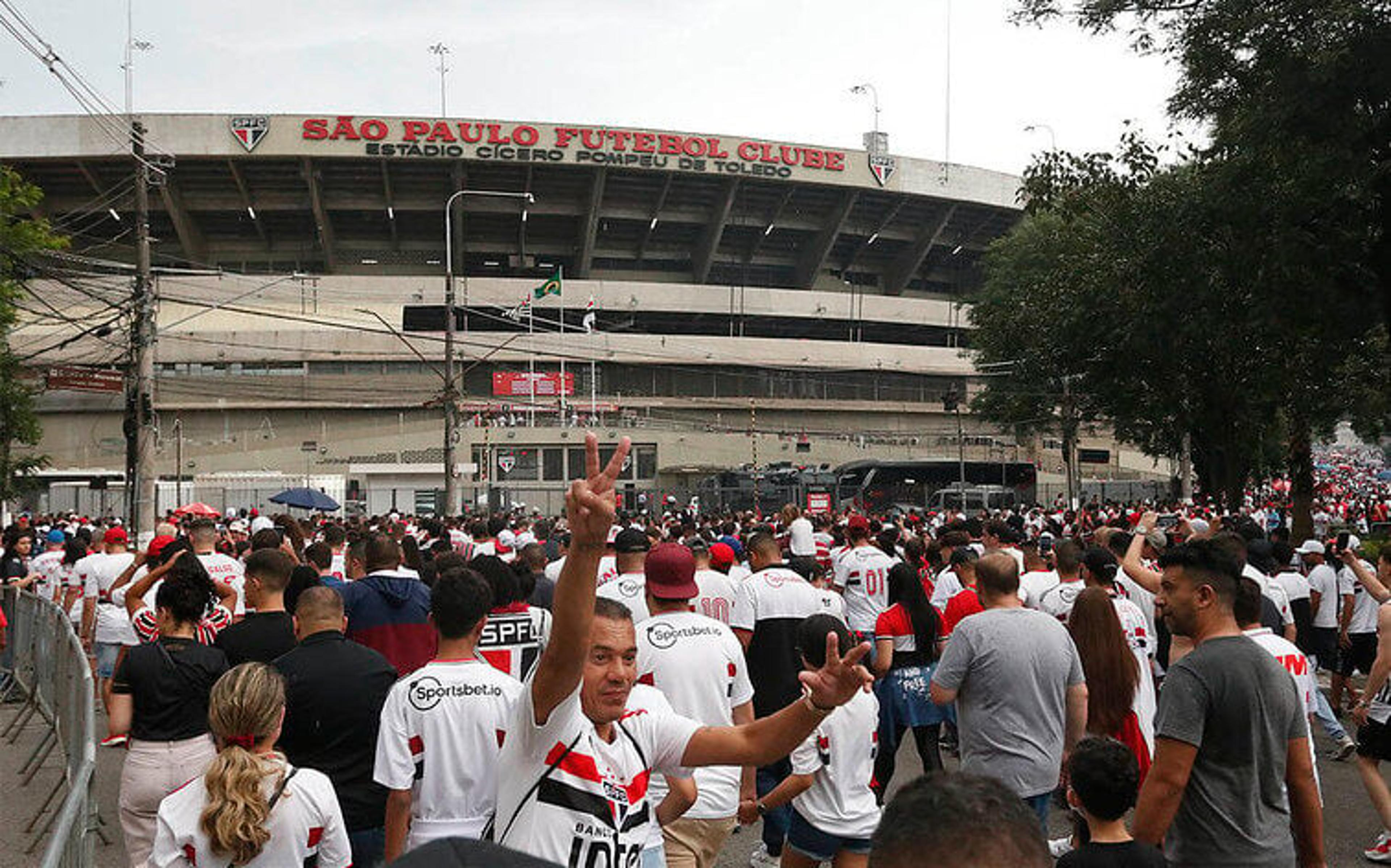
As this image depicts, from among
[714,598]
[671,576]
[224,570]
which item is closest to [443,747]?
[671,576]

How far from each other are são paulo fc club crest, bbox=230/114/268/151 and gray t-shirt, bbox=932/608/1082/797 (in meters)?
55.1

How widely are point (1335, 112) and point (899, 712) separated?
47.5 feet

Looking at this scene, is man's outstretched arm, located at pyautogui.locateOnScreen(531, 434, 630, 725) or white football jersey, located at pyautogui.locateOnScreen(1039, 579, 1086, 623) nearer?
man's outstretched arm, located at pyautogui.locateOnScreen(531, 434, 630, 725)

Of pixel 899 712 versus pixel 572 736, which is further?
pixel 899 712

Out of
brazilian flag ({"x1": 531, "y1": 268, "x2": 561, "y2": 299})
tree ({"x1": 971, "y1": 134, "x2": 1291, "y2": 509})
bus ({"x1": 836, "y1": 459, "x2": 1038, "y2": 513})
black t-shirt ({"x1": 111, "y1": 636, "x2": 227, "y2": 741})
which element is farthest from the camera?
brazilian flag ({"x1": 531, "y1": 268, "x2": 561, "y2": 299})

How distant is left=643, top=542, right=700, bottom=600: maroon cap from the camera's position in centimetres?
560

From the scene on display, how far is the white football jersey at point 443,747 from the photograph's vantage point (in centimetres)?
454

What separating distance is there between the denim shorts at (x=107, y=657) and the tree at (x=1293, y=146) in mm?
17453

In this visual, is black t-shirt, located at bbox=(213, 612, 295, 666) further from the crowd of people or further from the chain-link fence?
the chain-link fence

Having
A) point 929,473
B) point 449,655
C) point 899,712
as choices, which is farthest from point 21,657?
point 929,473

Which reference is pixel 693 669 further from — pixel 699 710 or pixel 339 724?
pixel 339 724

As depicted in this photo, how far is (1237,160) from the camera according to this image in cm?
2072

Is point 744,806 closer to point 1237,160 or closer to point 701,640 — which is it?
point 701,640

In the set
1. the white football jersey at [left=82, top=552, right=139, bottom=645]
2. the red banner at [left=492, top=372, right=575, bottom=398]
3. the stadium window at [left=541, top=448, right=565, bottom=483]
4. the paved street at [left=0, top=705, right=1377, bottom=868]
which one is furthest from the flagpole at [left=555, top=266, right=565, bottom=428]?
the paved street at [left=0, top=705, right=1377, bottom=868]
